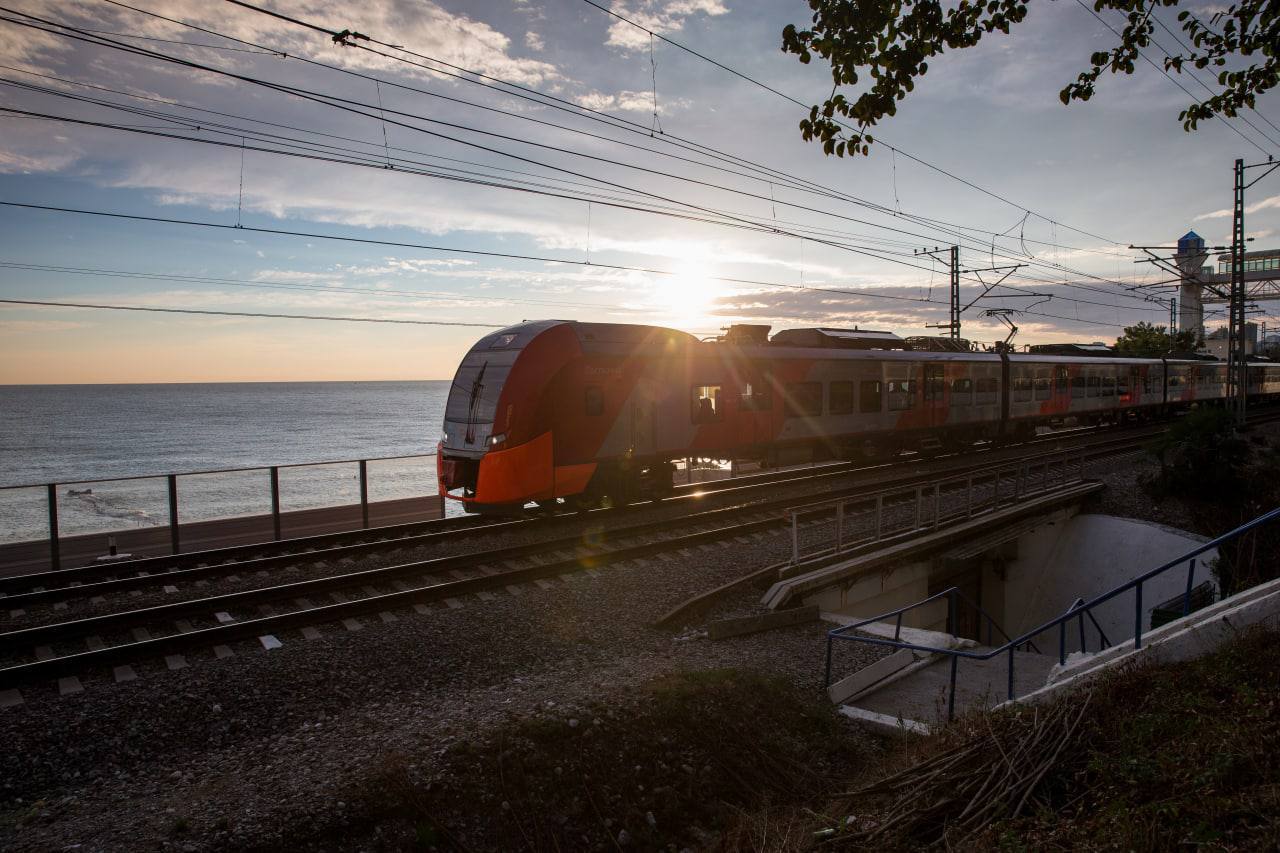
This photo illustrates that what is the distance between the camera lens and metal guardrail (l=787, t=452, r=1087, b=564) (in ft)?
39.1

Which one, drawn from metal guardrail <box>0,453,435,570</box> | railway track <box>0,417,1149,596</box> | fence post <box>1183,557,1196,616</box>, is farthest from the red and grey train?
fence post <box>1183,557,1196,616</box>

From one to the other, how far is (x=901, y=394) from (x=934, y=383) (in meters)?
1.82

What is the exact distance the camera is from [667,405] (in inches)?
584

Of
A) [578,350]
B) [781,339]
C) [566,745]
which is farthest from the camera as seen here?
[781,339]

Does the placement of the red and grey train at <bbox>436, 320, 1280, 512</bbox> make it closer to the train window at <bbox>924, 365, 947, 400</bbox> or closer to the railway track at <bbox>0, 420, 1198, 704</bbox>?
the train window at <bbox>924, 365, 947, 400</bbox>

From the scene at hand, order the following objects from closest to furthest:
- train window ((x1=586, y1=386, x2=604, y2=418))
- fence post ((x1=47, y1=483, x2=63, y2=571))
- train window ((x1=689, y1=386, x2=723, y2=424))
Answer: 1. fence post ((x1=47, y1=483, x2=63, y2=571))
2. train window ((x1=586, y1=386, x2=604, y2=418))
3. train window ((x1=689, y1=386, x2=723, y2=424))

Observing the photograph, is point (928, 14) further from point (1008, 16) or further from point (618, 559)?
point (618, 559)

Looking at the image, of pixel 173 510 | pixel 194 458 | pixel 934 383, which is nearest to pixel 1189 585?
pixel 173 510

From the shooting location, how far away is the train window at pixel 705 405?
15453 mm

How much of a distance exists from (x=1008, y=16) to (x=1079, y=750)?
6171 millimetres

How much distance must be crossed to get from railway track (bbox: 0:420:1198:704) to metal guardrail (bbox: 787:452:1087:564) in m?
1.46

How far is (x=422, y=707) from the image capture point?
21.5 ft

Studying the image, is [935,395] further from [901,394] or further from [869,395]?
[869,395]

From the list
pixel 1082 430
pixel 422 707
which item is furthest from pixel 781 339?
pixel 1082 430
